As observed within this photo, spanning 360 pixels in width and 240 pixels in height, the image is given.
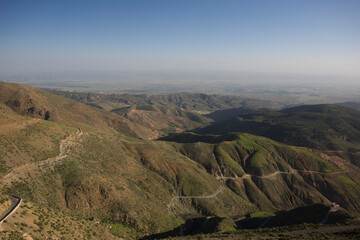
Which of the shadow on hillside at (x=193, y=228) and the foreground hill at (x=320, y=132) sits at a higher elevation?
the foreground hill at (x=320, y=132)

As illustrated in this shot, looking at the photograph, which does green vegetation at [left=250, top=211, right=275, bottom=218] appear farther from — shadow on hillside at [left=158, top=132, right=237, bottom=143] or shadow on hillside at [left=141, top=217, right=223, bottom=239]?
shadow on hillside at [left=158, top=132, right=237, bottom=143]

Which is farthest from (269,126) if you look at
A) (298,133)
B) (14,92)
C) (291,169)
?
(14,92)

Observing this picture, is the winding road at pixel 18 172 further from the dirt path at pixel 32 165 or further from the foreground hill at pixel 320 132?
the foreground hill at pixel 320 132

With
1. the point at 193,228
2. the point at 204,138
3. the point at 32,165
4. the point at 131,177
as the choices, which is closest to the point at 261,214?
the point at 193,228

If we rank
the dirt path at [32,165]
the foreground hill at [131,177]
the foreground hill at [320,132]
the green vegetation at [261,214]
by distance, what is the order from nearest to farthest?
the dirt path at [32,165], the foreground hill at [131,177], the green vegetation at [261,214], the foreground hill at [320,132]

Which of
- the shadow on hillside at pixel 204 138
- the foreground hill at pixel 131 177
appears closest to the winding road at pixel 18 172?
the foreground hill at pixel 131 177

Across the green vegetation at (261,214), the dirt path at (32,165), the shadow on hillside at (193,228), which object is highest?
the dirt path at (32,165)

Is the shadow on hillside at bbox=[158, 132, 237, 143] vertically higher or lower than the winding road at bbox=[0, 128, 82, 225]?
lower

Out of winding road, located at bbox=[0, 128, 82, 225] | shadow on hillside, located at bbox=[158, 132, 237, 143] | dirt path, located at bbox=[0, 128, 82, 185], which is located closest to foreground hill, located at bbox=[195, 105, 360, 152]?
shadow on hillside, located at bbox=[158, 132, 237, 143]

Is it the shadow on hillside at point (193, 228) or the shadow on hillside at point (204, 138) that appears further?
the shadow on hillside at point (204, 138)

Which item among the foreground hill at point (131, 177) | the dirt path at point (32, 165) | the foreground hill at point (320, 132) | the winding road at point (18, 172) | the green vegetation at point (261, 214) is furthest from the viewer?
the foreground hill at point (320, 132)
